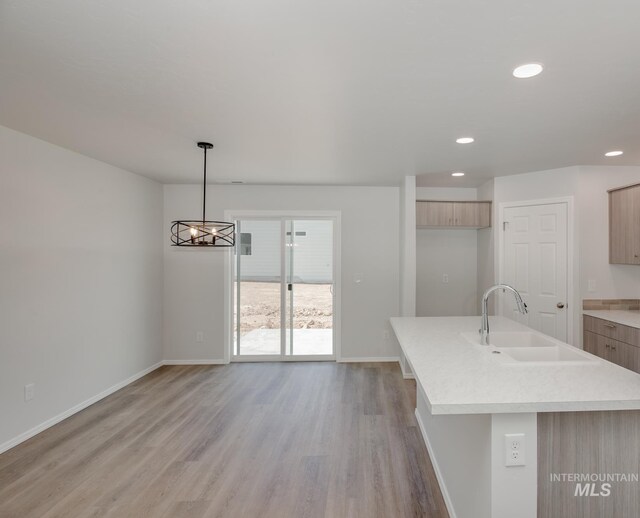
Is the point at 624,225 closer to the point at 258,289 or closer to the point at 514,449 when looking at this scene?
the point at 514,449

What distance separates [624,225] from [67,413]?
586cm

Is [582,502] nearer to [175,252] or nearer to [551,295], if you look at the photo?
[551,295]

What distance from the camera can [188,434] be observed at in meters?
2.84

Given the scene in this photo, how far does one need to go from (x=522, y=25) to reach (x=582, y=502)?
203cm

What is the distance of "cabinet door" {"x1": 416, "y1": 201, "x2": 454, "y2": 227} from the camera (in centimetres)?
436

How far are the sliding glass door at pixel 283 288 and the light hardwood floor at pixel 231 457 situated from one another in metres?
0.93

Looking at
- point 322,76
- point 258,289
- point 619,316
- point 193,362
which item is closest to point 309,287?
point 258,289

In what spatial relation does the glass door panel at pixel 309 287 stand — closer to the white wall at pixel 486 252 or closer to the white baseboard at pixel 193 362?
the white baseboard at pixel 193 362

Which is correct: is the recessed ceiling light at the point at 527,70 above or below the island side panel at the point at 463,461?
above

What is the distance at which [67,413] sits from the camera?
3.11 meters

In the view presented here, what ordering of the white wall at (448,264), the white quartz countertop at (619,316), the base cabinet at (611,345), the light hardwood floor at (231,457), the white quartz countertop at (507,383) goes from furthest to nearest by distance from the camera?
the white wall at (448,264) → the white quartz countertop at (619,316) → the base cabinet at (611,345) → the light hardwood floor at (231,457) → the white quartz countertop at (507,383)

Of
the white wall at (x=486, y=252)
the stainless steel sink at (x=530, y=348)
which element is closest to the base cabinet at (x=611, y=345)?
the white wall at (x=486, y=252)

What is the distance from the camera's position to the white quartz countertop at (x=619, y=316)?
301 centimetres

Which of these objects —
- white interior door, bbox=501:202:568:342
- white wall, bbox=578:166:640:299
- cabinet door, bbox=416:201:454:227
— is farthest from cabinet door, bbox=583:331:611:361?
cabinet door, bbox=416:201:454:227
